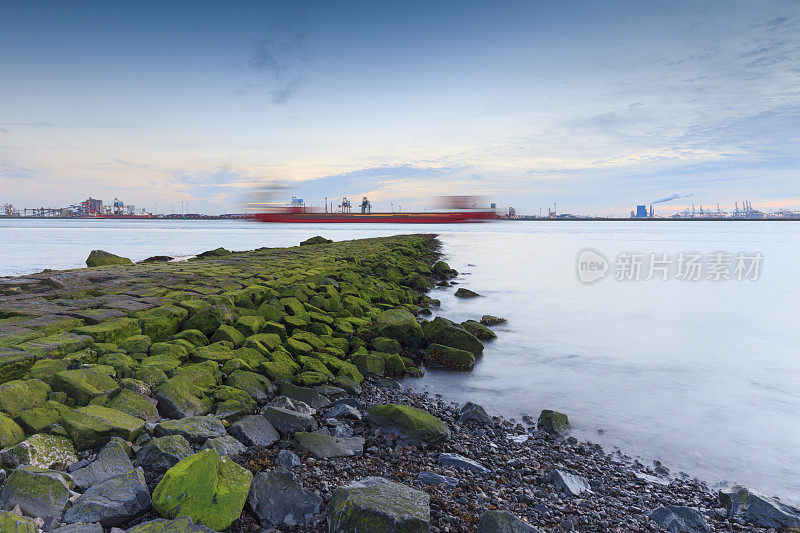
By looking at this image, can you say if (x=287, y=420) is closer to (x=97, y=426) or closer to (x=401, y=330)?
(x=97, y=426)

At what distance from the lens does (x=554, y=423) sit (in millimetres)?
3691

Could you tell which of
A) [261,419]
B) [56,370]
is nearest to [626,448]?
[261,419]

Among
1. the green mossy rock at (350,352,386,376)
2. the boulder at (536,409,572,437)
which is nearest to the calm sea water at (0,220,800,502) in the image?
the boulder at (536,409,572,437)

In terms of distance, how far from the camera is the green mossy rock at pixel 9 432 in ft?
7.04

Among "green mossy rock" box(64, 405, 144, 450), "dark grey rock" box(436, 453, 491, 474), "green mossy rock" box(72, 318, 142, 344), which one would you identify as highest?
"green mossy rock" box(72, 318, 142, 344)

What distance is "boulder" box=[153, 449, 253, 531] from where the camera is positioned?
1.93 metres

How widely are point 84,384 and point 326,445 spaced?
4.84 ft

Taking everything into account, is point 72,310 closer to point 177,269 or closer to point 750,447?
point 177,269

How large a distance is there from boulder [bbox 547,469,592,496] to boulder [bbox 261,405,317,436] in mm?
1560

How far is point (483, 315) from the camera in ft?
28.0

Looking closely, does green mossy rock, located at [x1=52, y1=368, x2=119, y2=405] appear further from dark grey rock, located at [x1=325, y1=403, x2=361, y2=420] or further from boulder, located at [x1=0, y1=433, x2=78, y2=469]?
dark grey rock, located at [x1=325, y1=403, x2=361, y2=420]

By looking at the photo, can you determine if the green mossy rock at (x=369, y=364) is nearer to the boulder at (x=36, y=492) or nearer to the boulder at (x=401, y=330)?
the boulder at (x=401, y=330)

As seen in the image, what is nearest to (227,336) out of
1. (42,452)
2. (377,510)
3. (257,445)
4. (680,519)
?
(257,445)

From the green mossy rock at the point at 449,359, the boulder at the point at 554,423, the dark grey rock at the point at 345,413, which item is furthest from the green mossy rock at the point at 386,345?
the boulder at the point at 554,423
